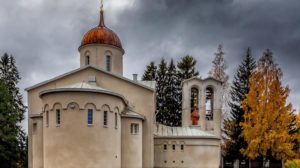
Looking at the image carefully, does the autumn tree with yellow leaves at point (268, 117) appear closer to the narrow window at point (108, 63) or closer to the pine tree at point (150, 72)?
the narrow window at point (108, 63)

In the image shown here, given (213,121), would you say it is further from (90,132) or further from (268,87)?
(90,132)

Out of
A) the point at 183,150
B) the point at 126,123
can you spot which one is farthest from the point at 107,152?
the point at 183,150

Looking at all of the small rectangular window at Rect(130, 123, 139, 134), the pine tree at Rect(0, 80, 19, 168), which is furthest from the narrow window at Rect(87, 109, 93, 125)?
the pine tree at Rect(0, 80, 19, 168)

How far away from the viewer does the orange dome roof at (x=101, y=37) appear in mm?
29797

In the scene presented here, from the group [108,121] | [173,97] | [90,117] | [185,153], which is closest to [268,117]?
[185,153]

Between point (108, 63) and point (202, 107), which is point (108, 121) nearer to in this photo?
point (108, 63)

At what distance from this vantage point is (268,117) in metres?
29.7

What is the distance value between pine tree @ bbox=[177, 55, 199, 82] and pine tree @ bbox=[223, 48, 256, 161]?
11.3 m

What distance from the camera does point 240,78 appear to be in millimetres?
37656

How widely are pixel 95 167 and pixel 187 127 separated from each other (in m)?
11.9

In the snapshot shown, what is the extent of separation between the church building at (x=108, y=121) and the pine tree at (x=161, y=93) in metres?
12.2

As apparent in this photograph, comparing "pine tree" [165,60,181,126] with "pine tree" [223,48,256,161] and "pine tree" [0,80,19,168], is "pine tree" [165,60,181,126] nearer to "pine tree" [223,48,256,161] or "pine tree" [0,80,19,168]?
"pine tree" [223,48,256,161]

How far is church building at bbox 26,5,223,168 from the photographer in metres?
20.5

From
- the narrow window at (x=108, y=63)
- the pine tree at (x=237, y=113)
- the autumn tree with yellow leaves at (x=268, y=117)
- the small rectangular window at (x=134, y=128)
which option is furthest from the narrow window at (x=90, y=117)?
the pine tree at (x=237, y=113)
